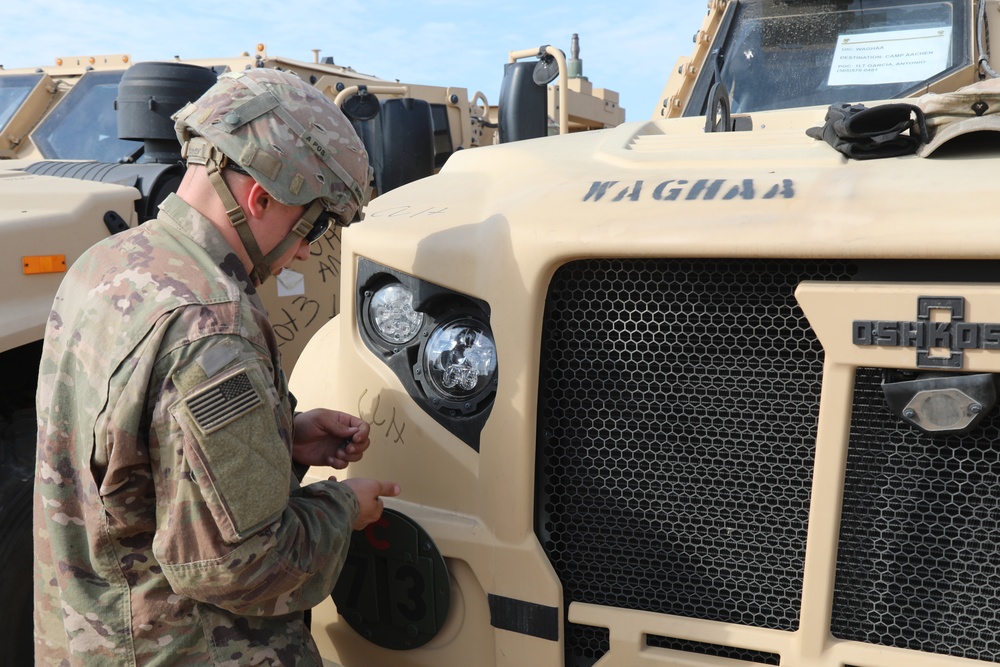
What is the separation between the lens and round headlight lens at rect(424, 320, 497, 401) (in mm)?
2131

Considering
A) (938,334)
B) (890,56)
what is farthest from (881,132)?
(890,56)

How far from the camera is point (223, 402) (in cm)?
170

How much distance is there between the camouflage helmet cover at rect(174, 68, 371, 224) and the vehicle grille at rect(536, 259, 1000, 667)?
514 mm

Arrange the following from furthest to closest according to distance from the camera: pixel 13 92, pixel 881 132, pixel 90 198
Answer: pixel 13 92 → pixel 90 198 → pixel 881 132

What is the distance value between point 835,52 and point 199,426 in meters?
2.97

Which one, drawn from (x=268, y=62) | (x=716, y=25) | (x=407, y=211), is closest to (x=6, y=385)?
(x=407, y=211)

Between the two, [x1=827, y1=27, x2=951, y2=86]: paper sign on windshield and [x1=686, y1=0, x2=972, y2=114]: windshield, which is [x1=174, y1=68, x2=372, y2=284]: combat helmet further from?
[x1=827, y1=27, x2=951, y2=86]: paper sign on windshield

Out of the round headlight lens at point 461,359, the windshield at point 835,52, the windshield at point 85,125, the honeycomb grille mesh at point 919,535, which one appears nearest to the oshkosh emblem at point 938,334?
the honeycomb grille mesh at point 919,535

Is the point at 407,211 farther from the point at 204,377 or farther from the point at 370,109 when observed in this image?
the point at 370,109

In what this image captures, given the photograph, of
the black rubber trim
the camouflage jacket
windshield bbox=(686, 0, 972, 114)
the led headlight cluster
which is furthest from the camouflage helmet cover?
windshield bbox=(686, 0, 972, 114)

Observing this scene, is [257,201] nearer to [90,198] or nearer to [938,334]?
[938,334]

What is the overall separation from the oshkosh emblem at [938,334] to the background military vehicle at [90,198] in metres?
1.66

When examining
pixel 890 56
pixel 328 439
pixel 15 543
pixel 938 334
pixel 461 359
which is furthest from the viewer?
pixel 890 56

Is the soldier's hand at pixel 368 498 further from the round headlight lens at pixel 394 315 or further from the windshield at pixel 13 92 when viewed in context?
the windshield at pixel 13 92
